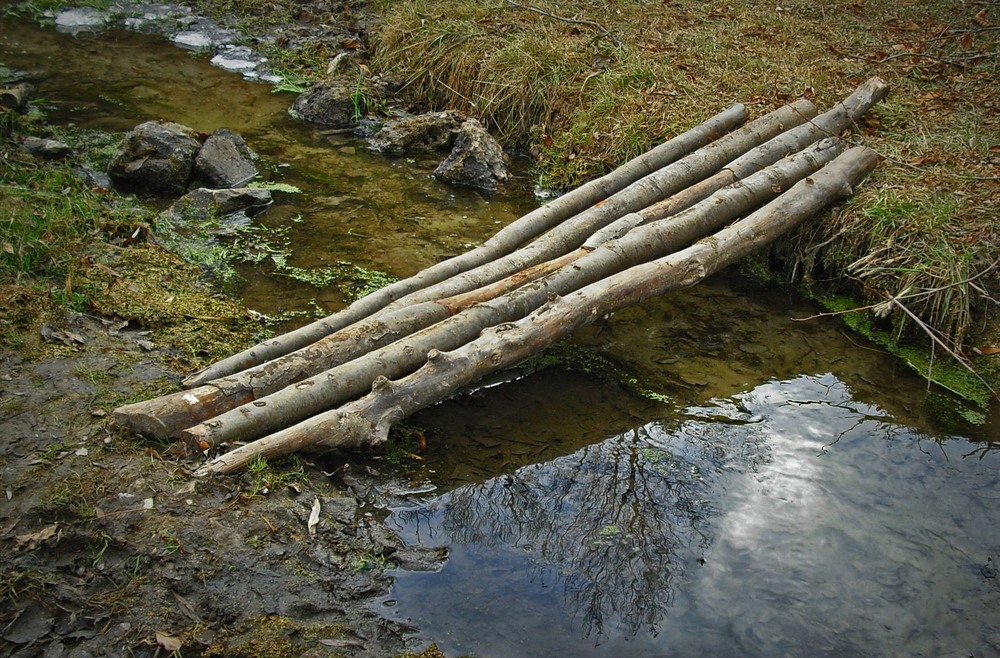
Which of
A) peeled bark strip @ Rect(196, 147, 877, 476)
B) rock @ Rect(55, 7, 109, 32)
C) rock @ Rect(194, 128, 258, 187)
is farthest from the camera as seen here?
rock @ Rect(55, 7, 109, 32)

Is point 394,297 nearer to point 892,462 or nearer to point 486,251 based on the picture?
point 486,251

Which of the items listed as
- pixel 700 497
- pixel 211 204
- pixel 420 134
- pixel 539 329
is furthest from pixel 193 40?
pixel 700 497

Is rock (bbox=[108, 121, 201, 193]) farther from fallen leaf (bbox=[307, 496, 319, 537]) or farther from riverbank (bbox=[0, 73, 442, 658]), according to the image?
fallen leaf (bbox=[307, 496, 319, 537])

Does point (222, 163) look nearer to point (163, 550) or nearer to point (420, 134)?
point (420, 134)

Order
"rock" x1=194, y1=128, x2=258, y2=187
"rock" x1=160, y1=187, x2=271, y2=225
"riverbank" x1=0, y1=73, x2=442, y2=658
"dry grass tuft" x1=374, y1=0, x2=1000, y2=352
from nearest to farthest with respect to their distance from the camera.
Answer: "riverbank" x1=0, y1=73, x2=442, y2=658
"dry grass tuft" x1=374, y1=0, x2=1000, y2=352
"rock" x1=160, y1=187, x2=271, y2=225
"rock" x1=194, y1=128, x2=258, y2=187

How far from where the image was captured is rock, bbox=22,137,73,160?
7496mm

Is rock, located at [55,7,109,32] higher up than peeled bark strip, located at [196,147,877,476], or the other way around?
peeled bark strip, located at [196,147,877,476]

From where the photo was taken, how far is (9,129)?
25.7ft

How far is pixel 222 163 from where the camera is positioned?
7.69 m

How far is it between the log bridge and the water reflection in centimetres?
71

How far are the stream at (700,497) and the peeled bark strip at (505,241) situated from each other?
34.0 inches

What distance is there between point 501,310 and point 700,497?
66.6 inches

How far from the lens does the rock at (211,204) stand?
7.05 m

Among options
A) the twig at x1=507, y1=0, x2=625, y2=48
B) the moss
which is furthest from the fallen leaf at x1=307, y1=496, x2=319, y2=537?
the twig at x1=507, y1=0, x2=625, y2=48
